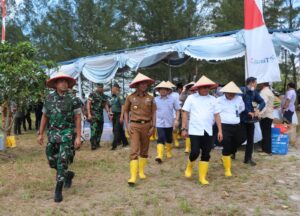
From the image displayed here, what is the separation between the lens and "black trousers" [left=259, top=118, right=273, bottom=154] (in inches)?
320

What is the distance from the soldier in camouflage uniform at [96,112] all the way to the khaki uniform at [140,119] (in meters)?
3.47

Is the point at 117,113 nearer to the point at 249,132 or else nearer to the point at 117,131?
the point at 117,131

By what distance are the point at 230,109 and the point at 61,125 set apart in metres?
2.98

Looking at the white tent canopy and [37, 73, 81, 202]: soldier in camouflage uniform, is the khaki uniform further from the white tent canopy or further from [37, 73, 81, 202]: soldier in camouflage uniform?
the white tent canopy

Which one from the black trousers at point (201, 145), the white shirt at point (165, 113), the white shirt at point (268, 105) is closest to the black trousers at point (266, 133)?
the white shirt at point (268, 105)

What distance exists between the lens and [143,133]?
20.1 ft

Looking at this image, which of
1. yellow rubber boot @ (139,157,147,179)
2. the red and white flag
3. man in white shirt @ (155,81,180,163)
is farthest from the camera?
the red and white flag

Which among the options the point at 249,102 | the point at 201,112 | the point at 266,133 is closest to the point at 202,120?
the point at 201,112

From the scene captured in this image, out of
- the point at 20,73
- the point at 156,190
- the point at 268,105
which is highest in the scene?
the point at 20,73

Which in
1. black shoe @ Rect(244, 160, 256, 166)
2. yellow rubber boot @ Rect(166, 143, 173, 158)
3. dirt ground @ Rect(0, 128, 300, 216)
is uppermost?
yellow rubber boot @ Rect(166, 143, 173, 158)

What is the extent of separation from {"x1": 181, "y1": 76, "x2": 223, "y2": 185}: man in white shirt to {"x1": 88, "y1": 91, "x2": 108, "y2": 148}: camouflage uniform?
13.0 ft

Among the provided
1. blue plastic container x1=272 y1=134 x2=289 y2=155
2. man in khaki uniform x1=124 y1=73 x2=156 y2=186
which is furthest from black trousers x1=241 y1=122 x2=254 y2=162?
man in khaki uniform x1=124 y1=73 x2=156 y2=186

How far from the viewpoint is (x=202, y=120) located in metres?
5.90

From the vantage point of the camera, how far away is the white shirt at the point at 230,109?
6605 mm
